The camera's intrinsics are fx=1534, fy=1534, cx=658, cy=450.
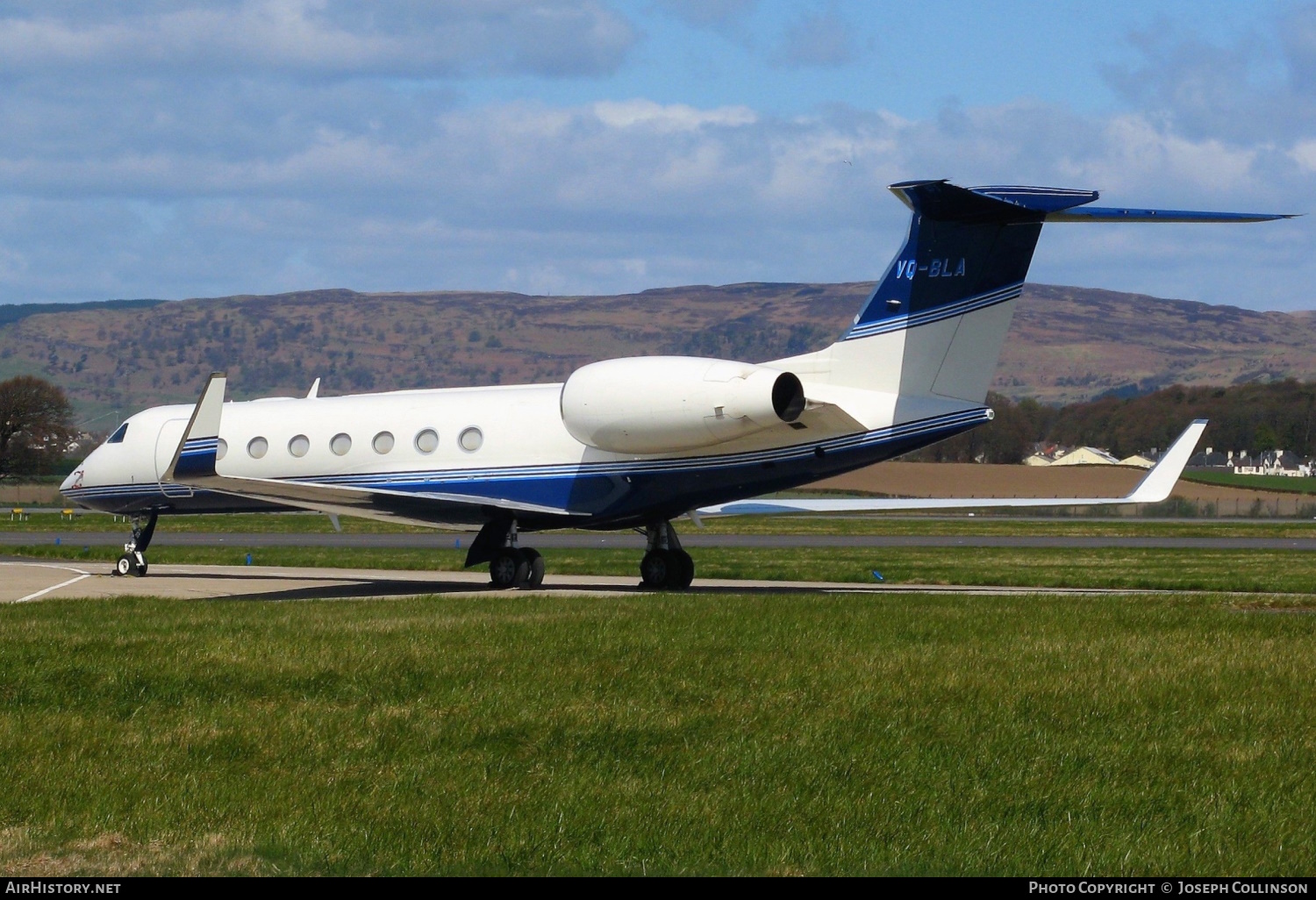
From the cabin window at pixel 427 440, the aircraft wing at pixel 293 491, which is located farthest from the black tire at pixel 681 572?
the cabin window at pixel 427 440

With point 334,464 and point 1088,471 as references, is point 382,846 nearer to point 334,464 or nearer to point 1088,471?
point 334,464

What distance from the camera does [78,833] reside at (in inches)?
289

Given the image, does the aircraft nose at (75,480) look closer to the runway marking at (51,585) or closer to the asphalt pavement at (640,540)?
the runway marking at (51,585)

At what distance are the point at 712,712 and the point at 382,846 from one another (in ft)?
11.2

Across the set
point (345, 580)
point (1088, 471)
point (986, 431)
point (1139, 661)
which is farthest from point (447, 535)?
point (986, 431)

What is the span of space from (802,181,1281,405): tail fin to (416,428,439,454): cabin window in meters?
6.25

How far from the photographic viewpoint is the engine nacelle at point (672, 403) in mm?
19453

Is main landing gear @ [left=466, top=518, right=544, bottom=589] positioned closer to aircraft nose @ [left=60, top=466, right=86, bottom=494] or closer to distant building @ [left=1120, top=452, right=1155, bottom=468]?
aircraft nose @ [left=60, top=466, right=86, bottom=494]

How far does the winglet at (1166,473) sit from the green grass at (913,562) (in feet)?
7.09

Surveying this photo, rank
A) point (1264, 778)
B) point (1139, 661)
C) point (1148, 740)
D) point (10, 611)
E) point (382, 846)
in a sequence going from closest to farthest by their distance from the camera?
point (382, 846), point (1264, 778), point (1148, 740), point (1139, 661), point (10, 611)

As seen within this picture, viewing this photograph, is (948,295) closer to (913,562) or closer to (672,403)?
(672,403)

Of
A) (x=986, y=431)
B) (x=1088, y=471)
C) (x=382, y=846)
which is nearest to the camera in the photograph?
(x=382, y=846)

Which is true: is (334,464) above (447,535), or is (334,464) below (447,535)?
above

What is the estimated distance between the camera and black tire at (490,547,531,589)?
22.4 m
